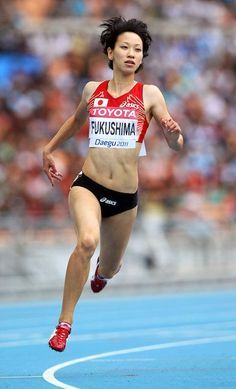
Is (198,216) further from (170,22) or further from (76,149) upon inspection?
(170,22)

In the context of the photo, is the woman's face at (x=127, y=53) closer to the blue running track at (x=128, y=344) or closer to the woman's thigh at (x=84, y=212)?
the woman's thigh at (x=84, y=212)

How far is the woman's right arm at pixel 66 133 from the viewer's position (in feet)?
28.5

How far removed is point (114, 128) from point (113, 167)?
259 millimetres

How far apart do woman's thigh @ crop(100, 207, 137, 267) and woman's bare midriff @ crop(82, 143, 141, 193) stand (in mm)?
237

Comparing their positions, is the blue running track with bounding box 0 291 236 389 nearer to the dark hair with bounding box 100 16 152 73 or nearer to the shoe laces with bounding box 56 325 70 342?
the shoe laces with bounding box 56 325 70 342

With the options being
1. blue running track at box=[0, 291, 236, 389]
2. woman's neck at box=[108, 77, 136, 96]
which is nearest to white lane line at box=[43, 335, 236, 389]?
blue running track at box=[0, 291, 236, 389]

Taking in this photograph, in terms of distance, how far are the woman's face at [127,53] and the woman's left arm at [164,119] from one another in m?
0.19

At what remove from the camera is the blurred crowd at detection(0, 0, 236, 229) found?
18188 mm

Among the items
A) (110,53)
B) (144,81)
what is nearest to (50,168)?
(110,53)

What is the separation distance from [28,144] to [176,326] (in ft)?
19.0

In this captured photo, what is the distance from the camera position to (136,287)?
722 inches

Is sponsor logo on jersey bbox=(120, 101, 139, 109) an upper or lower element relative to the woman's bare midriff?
upper

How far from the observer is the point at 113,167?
332 inches

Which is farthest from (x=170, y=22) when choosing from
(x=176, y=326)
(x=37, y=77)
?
(x=176, y=326)
